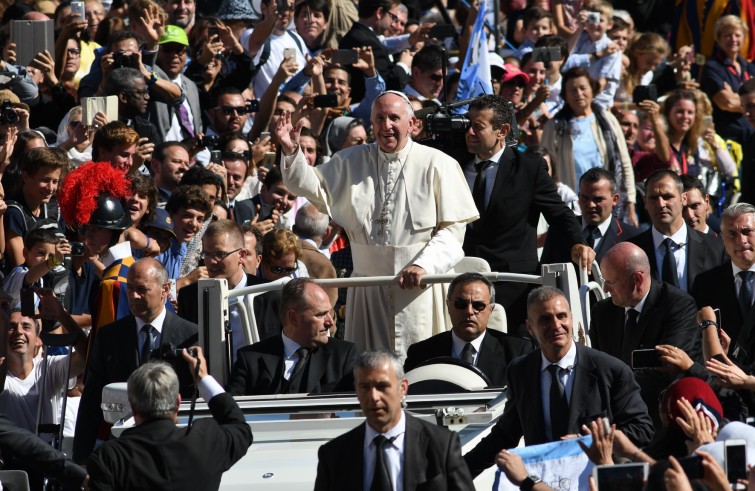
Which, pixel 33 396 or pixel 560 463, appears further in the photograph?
pixel 33 396

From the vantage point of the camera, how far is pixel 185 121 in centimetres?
1381

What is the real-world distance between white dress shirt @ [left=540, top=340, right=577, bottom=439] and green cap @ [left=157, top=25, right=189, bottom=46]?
7.13m

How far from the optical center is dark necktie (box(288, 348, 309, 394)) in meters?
8.97

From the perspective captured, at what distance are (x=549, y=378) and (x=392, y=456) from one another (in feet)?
3.82

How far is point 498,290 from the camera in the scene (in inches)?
419

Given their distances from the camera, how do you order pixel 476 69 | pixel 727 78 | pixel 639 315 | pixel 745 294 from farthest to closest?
1. pixel 727 78
2. pixel 476 69
3. pixel 745 294
4. pixel 639 315

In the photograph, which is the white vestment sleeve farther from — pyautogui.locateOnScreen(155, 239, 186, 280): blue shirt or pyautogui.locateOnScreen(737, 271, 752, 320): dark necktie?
pyautogui.locateOnScreen(155, 239, 186, 280): blue shirt

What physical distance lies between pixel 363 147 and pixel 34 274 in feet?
7.61

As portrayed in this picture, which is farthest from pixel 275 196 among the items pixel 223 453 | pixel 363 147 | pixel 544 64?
pixel 223 453

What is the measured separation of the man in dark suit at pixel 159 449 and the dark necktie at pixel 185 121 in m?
6.79

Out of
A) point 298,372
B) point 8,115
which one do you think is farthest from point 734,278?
point 8,115

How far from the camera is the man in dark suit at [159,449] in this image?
6.97m

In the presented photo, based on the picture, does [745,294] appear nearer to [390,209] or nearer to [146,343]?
[390,209]

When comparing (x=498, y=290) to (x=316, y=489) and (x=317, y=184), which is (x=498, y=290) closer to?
(x=317, y=184)
